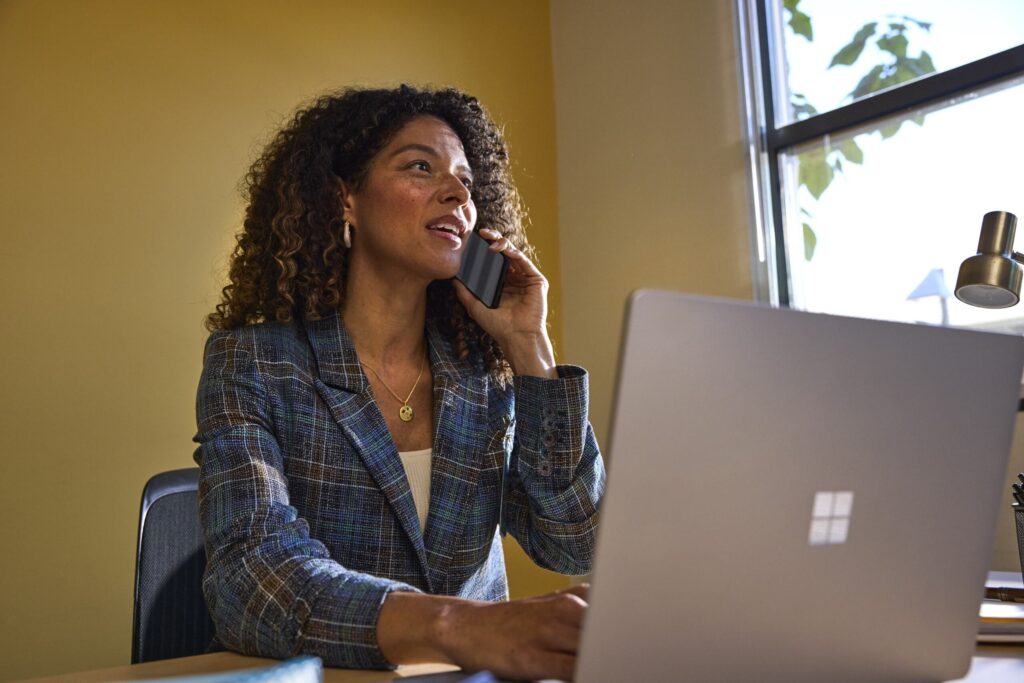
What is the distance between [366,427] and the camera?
1343 millimetres

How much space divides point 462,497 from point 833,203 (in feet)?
6.44

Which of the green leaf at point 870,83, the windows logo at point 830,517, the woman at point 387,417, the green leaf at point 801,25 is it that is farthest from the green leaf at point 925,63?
the windows logo at point 830,517

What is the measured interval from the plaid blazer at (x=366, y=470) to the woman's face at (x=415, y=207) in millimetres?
152

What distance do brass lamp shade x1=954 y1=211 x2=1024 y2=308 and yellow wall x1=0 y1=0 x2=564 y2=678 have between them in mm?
1940

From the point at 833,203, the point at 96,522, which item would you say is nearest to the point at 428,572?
the point at 96,522

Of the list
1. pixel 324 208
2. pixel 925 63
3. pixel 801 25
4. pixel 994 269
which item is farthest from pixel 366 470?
pixel 801 25

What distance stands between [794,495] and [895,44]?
2548 mm

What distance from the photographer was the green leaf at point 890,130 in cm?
278

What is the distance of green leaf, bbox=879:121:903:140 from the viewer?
278 cm

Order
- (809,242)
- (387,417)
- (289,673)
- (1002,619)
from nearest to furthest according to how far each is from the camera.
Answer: (289,673) → (1002,619) → (387,417) → (809,242)

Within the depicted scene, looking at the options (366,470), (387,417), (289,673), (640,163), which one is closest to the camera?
(289,673)

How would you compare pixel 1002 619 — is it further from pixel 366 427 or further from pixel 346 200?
pixel 346 200

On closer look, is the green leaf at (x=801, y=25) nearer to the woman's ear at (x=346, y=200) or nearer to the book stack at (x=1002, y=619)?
the woman's ear at (x=346, y=200)

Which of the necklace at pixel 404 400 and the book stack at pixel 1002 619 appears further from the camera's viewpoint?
the necklace at pixel 404 400
